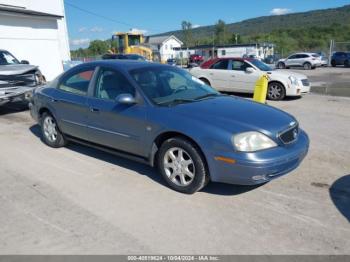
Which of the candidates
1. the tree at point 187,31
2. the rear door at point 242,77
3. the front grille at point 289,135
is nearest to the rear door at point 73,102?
the front grille at point 289,135

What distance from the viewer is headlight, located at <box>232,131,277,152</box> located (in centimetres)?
369

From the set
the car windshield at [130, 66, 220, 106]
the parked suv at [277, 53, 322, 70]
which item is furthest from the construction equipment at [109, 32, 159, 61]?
the car windshield at [130, 66, 220, 106]

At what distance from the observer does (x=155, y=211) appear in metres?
3.79

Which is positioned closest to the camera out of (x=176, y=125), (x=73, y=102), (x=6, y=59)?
(x=176, y=125)

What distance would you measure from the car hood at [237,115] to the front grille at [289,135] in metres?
0.06

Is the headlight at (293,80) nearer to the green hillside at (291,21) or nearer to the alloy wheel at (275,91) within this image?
the alloy wheel at (275,91)

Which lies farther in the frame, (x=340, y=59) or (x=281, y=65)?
(x=281, y=65)

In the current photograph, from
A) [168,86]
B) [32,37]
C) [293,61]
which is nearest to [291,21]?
[293,61]

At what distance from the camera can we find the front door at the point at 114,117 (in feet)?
14.8

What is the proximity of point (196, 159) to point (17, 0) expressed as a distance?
74.5 ft

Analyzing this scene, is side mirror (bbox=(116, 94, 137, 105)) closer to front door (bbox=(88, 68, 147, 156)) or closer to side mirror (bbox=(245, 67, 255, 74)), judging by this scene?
front door (bbox=(88, 68, 147, 156))

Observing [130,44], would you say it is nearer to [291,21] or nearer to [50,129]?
[50,129]

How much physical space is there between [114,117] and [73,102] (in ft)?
3.46

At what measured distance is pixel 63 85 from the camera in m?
5.84
